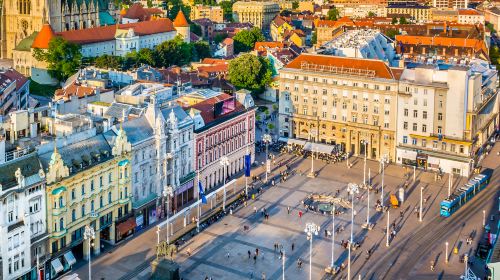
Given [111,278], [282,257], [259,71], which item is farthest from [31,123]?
[259,71]

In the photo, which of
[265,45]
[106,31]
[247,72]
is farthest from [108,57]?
[265,45]

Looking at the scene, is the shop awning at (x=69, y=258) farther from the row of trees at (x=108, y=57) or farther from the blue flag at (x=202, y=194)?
the row of trees at (x=108, y=57)

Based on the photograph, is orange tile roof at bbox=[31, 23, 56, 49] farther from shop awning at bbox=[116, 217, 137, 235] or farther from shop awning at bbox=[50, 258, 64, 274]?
shop awning at bbox=[50, 258, 64, 274]

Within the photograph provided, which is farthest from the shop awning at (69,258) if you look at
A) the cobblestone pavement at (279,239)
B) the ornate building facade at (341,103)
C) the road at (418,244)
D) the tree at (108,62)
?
the tree at (108,62)

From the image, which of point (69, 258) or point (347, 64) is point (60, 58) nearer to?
point (347, 64)

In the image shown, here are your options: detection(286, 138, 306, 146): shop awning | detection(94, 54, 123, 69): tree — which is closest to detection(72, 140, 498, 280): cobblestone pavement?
detection(286, 138, 306, 146): shop awning

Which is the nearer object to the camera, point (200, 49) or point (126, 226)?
point (126, 226)
